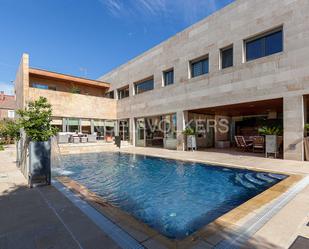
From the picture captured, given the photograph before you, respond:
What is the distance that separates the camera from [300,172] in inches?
260

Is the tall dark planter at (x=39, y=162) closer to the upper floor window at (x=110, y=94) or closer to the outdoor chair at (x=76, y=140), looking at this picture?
the outdoor chair at (x=76, y=140)

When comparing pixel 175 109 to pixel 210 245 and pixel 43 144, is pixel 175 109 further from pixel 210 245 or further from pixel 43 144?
pixel 210 245

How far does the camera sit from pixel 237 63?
11242 mm

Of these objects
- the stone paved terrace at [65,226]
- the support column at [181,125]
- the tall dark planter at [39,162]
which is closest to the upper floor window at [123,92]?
the support column at [181,125]

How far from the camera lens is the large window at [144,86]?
18.2 meters

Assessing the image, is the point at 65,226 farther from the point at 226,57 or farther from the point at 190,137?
the point at 226,57

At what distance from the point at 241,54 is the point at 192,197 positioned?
9.43m

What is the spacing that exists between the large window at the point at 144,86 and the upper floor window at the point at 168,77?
1.82 meters

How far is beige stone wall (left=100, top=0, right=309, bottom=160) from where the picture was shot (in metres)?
9.08

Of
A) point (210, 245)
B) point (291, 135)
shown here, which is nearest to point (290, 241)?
→ point (210, 245)

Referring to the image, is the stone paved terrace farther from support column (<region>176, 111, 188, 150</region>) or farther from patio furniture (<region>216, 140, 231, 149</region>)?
patio furniture (<region>216, 140, 231, 149</region>)

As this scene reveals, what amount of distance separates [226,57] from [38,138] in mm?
11355

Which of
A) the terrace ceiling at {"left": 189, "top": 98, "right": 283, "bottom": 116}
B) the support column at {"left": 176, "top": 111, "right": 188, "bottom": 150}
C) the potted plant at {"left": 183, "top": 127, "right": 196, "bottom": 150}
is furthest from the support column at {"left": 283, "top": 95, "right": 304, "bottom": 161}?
the support column at {"left": 176, "top": 111, "right": 188, "bottom": 150}

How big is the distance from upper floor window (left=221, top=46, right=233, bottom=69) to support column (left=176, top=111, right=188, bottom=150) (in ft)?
14.2
